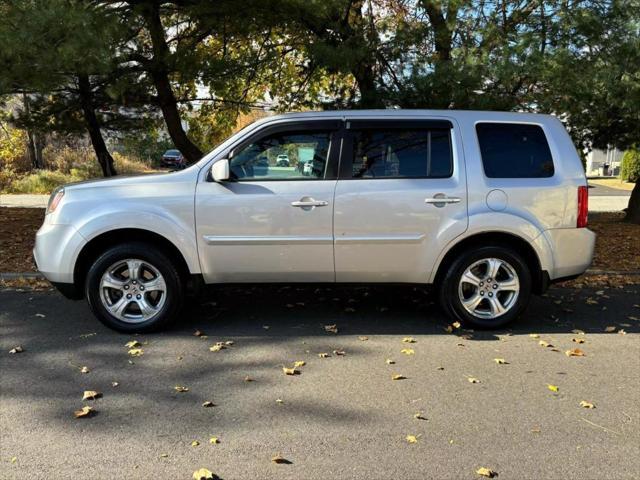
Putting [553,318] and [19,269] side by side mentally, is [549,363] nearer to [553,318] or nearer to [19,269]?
[553,318]

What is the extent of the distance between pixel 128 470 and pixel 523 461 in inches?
82.4

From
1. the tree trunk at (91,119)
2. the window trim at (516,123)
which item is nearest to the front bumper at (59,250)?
the window trim at (516,123)

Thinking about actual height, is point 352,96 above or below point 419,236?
above

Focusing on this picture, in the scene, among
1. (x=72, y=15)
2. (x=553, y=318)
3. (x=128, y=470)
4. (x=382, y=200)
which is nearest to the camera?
(x=128, y=470)

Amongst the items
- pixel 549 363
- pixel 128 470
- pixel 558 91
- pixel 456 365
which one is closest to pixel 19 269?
pixel 128 470

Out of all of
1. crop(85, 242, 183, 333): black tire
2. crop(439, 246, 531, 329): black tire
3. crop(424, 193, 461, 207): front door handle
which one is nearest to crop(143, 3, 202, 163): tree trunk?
crop(85, 242, 183, 333): black tire

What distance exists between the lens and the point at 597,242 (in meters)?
9.23

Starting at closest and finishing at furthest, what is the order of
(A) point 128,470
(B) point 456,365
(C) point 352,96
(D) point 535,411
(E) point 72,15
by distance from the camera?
(A) point 128,470
(D) point 535,411
(B) point 456,365
(E) point 72,15
(C) point 352,96

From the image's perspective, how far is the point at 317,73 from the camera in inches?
373

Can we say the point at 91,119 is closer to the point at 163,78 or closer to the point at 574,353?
the point at 163,78

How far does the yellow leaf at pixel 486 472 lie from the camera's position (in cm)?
290

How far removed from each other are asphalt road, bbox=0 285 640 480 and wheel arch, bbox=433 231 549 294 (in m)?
0.51

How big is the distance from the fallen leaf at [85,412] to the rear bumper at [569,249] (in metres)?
3.93

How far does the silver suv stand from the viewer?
491 cm
